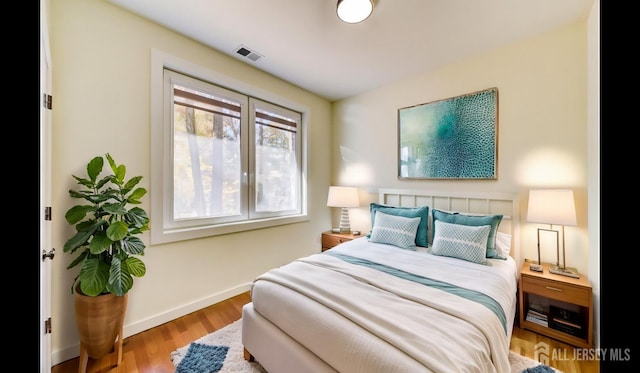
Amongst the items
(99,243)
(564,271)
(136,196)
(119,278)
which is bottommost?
(564,271)

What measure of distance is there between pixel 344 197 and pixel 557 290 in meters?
2.16

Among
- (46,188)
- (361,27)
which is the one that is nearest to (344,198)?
(361,27)

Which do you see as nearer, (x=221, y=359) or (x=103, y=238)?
(x=103, y=238)

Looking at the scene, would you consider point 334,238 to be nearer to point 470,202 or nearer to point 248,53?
point 470,202

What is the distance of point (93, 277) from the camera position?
1501 mm

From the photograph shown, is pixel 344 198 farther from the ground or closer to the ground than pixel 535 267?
farther from the ground

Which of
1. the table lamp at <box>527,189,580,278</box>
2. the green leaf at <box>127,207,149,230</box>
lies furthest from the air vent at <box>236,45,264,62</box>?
the table lamp at <box>527,189,580,278</box>

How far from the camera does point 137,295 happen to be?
200 cm

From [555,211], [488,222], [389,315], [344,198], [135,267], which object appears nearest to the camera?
[389,315]

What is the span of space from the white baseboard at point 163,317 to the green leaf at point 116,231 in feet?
3.03
